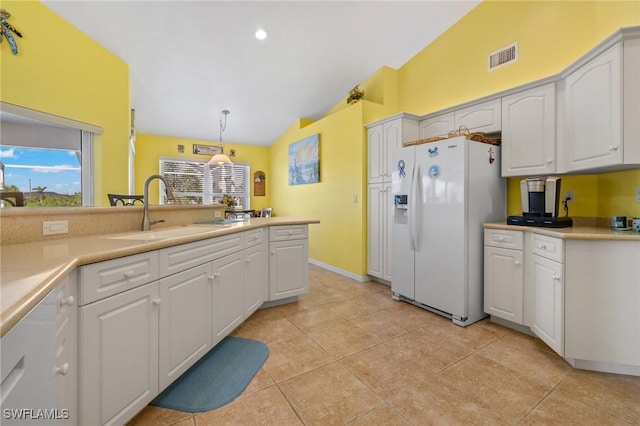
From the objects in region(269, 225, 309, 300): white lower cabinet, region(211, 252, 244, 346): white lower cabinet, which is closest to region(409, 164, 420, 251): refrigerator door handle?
region(269, 225, 309, 300): white lower cabinet

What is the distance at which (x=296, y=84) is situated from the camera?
14.3ft

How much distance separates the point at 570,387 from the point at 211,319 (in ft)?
7.75

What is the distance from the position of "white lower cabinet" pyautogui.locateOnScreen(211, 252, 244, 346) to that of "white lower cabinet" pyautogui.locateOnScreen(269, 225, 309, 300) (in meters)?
0.56

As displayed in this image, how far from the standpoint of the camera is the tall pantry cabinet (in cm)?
350

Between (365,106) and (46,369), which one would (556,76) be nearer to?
(365,106)

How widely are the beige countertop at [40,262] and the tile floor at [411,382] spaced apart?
93 cm

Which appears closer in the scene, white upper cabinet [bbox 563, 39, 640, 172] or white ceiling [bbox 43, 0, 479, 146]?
white upper cabinet [bbox 563, 39, 640, 172]

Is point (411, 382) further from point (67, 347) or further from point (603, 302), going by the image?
point (67, 347)

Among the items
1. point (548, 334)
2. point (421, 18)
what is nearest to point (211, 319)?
point (548, 334)

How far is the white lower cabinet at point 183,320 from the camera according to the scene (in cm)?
148

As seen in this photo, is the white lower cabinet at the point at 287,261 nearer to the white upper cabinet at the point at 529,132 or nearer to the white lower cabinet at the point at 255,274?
the white lower cabinet at the point at 255,274

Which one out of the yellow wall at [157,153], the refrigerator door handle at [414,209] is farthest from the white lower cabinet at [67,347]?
the yellow wall at [157,153]

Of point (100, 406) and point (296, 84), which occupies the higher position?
point (296, 84)

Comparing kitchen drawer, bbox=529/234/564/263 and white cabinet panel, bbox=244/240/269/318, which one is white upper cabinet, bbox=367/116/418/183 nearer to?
kitchen drawer, bbox=529/234/564/263
